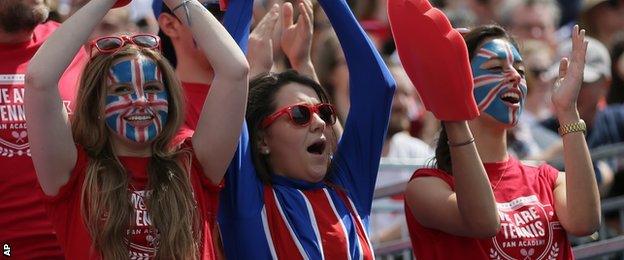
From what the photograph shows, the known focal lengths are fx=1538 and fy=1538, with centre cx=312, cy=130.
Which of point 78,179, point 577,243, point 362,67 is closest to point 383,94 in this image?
point 362,67

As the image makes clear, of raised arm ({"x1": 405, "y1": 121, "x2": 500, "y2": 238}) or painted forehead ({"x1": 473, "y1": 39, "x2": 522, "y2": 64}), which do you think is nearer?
raised arm ({"x1": 405, "y1": 121, "x2": 500, "y2": 238})

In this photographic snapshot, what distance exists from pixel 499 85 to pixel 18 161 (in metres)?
1.80

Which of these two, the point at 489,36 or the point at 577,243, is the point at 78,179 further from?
the point at 577,243

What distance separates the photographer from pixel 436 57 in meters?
5.14

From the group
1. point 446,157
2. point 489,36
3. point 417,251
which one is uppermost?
point 489,36

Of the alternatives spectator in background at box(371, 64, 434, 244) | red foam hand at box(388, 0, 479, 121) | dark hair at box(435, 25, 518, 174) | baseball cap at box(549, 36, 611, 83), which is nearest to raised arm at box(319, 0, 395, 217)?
dark hair at box(435, 25, 518, 174)

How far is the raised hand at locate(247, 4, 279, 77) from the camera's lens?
5.95 metres

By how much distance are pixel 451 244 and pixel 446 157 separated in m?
0.32

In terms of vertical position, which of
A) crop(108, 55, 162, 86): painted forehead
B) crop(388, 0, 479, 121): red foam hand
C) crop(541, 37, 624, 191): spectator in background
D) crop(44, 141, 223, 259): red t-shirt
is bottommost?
crop(541, 37, 624, 191): spectator in background

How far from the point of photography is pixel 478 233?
17.6 ft

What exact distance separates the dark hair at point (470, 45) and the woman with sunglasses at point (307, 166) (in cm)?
25

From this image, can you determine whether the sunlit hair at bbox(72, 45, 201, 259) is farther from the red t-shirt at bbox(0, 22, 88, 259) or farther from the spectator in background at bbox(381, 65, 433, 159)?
the spectator in background at bbox(381, 65, 433, 159)

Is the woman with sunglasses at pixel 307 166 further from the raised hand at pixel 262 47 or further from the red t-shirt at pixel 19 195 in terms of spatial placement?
the red t-shirt at pixel 19 195

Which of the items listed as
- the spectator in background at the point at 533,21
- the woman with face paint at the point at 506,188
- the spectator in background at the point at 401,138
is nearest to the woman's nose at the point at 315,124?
the woman with face paint at the point at 506,188
